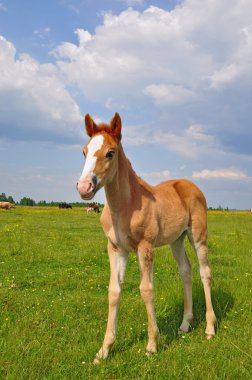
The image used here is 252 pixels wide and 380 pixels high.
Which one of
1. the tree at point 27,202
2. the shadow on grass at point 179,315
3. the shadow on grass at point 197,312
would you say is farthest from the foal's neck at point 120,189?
the tree at point 27,202

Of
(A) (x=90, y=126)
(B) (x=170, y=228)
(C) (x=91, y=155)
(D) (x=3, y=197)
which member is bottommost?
(B) (x=170, y=228)

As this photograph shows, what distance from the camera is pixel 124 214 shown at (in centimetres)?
539

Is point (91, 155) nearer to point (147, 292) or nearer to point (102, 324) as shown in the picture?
point (147, 292)

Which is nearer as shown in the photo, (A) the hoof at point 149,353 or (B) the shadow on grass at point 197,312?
(A) the hoof at point 149,353

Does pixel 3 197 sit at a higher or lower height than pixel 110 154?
lower

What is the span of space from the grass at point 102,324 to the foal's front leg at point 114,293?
0.18m

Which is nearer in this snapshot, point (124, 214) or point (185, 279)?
point (124, 214)

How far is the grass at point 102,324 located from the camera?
15.8 ft

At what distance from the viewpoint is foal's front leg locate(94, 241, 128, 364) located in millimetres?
5363

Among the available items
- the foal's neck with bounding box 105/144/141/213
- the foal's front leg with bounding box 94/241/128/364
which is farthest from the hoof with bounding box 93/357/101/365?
the foal's neck with bounding box 105/144/141/213

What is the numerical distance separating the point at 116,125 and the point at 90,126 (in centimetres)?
37

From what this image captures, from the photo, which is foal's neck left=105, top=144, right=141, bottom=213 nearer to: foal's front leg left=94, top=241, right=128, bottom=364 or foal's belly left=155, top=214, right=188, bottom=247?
foal's front leg left=94, top=241, right=128, bottom=364

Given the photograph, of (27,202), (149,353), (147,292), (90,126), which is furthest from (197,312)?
(27,202)

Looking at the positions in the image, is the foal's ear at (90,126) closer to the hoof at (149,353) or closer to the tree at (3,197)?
the hoof at (149,353)
